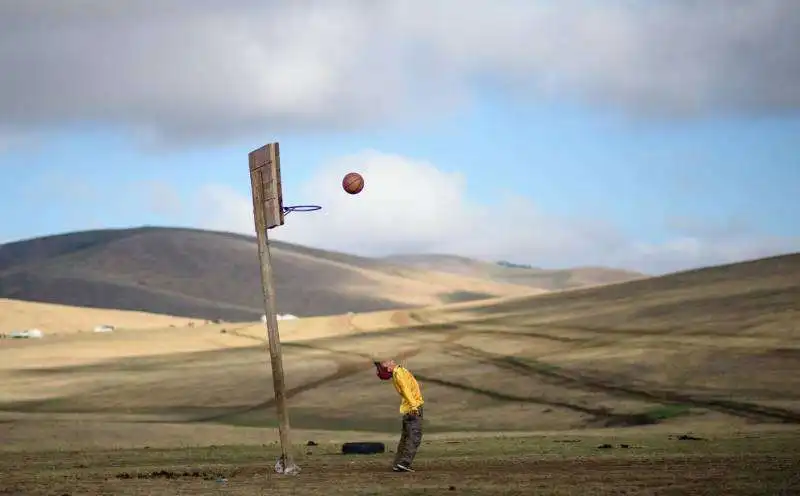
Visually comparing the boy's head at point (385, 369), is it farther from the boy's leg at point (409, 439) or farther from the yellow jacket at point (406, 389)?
the boy's leg at point (409, 439)

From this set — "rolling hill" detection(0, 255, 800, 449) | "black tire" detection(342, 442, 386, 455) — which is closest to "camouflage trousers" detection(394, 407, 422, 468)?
"black tire" detection(342, 442, 386, 455)

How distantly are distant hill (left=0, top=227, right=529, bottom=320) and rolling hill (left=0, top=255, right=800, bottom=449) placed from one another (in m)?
87.5

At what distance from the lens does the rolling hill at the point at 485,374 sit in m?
37.5

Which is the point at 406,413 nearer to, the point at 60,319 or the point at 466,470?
the point at 466,470

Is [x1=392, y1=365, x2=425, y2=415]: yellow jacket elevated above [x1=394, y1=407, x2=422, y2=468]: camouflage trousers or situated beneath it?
elevated above

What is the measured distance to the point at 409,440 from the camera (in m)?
20.5

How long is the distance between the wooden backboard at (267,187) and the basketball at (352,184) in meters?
1.03

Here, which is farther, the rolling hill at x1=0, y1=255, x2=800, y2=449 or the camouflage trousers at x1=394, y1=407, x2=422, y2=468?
the rolling hill at x1=0, y1=255, x2=800, y2=449

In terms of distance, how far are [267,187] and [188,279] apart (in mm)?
152713

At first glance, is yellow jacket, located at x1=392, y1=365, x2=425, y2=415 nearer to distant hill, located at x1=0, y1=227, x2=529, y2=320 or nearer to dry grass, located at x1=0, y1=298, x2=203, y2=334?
dry grass, located at x1=0, y1=298, x2=203, y2=334

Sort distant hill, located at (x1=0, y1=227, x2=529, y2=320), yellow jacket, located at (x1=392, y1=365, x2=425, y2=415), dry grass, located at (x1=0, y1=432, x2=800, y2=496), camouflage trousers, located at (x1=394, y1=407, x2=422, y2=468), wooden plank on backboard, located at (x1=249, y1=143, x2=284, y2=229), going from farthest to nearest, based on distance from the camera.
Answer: distant hill, located at (x1=0, y1=227, x2=529, y2=320) < wooden plank on backboard, located at (x1=249, y1=143, x2=284, y2=229) < yellow jacket, located at (x1=392, y1=365, x2=425, y2=415) < camouflage trousers, located at (x1=394, y1=407, x2=422, y2=468) < dry grass, located at (x1=0, y1=432, x2=800, y2=496)

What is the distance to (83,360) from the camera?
64812 millimetres

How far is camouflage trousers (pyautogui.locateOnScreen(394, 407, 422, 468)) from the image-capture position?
20453 millimetres

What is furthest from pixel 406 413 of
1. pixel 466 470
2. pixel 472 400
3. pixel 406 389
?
pixel 472 400
